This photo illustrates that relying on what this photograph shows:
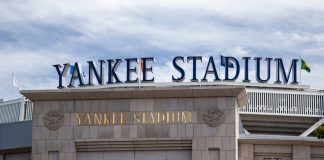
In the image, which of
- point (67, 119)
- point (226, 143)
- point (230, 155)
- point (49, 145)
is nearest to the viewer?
point (230, 155)

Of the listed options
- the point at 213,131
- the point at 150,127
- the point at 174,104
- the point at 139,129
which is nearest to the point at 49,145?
the point at 139,129

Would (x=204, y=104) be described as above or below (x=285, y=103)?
below

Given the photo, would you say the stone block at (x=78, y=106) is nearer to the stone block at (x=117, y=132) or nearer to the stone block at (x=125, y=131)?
the stone block at (x=117, y=132)

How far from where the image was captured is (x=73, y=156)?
63594 millimetres

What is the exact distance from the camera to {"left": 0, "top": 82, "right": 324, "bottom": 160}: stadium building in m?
62.3

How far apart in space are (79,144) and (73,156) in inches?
35.7

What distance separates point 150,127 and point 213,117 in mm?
4290

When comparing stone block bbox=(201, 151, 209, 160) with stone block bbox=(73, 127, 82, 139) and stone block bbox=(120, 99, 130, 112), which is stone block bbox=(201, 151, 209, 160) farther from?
stone block bbox=(73, 127, 82, 139)

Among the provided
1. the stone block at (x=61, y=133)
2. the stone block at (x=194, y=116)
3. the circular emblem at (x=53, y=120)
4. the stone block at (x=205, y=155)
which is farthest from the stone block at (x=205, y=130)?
the circular emblem at (x=53, y=120)

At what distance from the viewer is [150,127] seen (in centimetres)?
6288

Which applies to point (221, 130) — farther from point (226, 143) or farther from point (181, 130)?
point (181, 130)

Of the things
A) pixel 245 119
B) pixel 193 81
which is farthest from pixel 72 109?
pixel 245 119

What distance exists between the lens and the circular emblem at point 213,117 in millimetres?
62281

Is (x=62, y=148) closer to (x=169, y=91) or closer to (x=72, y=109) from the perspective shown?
(x=72, y=109)
